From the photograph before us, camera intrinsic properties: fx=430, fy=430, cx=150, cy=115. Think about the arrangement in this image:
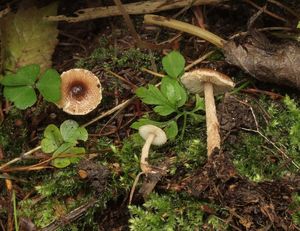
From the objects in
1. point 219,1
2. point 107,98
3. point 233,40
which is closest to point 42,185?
point 107,98

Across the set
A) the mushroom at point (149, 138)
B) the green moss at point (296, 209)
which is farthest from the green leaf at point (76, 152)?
the green moss at point (296, 209)

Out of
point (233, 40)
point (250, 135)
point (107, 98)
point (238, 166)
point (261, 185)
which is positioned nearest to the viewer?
point (261, 185)

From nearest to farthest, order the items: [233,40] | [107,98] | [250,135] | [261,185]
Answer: [261,185]
[250,135]
[233,40]
[107,98]

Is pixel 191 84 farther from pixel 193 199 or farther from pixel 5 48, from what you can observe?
pixel 5 48

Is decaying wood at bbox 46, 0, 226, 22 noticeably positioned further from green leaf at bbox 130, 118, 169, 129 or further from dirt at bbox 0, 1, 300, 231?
green leaf at bbox 130, 118, 169, 129

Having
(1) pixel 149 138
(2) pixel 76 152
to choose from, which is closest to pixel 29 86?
(2) pixel 76 152

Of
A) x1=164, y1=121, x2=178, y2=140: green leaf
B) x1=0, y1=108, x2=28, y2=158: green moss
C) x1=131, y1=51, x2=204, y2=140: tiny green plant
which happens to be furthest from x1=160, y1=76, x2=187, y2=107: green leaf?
x1=0, y1=108, x2=28, y2=158: green moss
